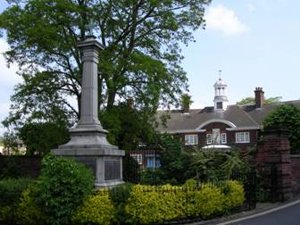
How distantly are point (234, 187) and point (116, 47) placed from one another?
12327mm

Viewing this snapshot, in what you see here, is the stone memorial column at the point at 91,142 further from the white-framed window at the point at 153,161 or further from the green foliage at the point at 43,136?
the green foliage at the point at 43,136

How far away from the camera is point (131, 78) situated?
2397 centimetres

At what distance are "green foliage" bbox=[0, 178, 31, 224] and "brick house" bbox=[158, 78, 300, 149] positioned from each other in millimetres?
47409

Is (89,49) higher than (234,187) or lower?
higher

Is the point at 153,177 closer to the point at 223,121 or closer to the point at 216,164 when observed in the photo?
the point at 216,164

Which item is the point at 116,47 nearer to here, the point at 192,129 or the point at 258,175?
the point at 258,175

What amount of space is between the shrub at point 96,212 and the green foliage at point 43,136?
11.3m

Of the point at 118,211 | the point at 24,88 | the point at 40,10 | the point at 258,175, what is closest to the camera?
the point at 118,211

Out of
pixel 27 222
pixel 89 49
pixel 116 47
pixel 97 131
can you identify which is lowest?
pixel 27 222

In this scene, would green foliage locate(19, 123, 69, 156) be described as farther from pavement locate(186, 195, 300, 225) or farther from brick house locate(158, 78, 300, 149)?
brick house locate(158, 78, 300, 149)

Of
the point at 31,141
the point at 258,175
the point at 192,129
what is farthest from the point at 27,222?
the point at 192,129

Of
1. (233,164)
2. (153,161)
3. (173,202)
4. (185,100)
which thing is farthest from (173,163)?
(185,100)

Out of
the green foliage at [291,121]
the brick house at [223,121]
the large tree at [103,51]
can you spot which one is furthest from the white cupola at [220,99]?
the large tree at [103,51]

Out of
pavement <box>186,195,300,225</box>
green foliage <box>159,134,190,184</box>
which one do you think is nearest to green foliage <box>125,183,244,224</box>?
pavement <box>186,195,300,225</box>
